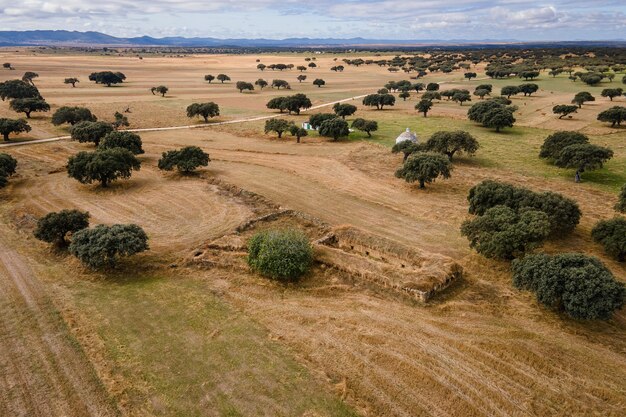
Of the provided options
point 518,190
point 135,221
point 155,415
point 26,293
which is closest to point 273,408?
point 155,415

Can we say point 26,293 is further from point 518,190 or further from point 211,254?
point 518,190

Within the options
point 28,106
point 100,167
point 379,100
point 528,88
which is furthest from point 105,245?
point 528,88

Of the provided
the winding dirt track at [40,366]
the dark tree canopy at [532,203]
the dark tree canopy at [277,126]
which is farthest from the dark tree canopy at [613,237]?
the dark tree canopy at [277,126]

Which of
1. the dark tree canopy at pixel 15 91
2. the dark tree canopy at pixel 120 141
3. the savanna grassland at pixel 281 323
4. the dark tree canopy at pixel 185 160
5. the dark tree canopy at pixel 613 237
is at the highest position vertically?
the dark tree canopy at pixel 15 91

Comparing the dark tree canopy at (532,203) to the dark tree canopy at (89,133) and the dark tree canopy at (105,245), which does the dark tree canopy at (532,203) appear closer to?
the dark tree canopy at (105,245)

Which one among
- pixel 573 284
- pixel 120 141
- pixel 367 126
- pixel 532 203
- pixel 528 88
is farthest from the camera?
pixel 528 88

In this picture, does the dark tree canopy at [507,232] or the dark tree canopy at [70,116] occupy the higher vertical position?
the dark tree canopy at [70,116]

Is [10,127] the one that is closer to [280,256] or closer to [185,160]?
[185,160]
